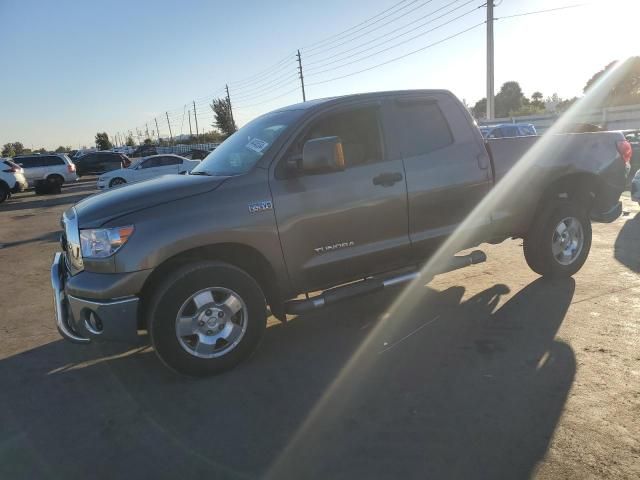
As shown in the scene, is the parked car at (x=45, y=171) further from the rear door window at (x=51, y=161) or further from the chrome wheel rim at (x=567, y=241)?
the chrome wheel rim at (x=567, y=241)

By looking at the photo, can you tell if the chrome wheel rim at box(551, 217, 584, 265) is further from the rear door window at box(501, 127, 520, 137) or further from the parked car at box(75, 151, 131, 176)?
the parked car at box(75, 151, 131, 176)

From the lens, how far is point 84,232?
3395 mm

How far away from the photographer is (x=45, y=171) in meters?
22.9

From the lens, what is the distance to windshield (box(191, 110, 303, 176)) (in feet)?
12.8

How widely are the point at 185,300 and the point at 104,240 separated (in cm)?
67

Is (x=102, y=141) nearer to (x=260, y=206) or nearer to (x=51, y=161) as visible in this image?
(x=51, y=161)

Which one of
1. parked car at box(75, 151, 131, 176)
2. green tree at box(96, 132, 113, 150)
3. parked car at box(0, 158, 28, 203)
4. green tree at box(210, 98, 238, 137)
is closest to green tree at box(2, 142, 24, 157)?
green tree at box(96, 132, 113, 150)

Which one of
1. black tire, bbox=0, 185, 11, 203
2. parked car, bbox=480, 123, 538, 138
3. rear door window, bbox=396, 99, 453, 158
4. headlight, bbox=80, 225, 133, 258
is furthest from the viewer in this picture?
black tire, bbox=0, 185, 11, 203

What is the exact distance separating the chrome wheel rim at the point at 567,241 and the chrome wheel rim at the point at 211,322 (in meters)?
3.45

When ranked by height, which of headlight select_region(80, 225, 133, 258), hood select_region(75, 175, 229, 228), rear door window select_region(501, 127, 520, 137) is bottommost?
rear door window select_region(501, 127, 520, 137)

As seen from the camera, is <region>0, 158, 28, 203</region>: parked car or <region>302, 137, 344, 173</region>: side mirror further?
<region>0, 158, 28, 203</region>: parked car

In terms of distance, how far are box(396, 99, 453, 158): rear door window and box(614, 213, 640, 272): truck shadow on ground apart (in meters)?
2.92

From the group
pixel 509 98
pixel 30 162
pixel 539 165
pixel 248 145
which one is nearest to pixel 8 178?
pixel 30 162

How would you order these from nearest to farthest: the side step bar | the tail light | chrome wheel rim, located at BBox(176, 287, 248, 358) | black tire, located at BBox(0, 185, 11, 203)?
1. chrome wheel rim, located at BBox(176, 287, 248, 358)
2. the side step bar
3. the tail light
4. black tire, located at BBox(0, 185, 11, 203)
